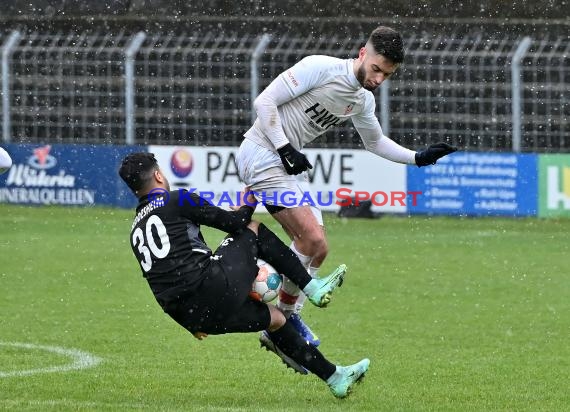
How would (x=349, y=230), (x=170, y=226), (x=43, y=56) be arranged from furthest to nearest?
(x=43, y=56), (x=349, y=230), (x=170, y=226)

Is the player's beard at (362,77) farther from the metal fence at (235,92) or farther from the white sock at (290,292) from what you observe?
the metal fence at (235,92)

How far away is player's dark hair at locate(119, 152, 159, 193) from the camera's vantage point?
759 cm

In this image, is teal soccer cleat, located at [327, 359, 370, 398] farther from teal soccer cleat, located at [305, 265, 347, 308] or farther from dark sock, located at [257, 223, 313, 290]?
dark sock, located at [257, 223, 313, 290]

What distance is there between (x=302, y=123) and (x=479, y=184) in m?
12.2

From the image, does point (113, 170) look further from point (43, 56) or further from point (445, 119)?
point (445, 119)

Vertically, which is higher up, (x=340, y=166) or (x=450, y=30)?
(x=450, y=30)

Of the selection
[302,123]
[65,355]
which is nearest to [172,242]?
[302,123]

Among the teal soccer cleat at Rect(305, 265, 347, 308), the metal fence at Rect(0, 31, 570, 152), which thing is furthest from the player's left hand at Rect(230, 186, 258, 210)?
the metal fence at Rect(0, 31, 570, 152)

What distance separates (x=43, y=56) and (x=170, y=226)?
49.7 ft

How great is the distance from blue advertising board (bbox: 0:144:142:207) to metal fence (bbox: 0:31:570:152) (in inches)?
18.1

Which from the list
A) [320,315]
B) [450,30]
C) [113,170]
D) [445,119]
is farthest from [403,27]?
[320,315]

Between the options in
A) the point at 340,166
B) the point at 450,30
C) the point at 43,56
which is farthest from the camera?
the point at 450,30

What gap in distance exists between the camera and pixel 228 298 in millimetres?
7648

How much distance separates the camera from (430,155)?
29.0 feet
